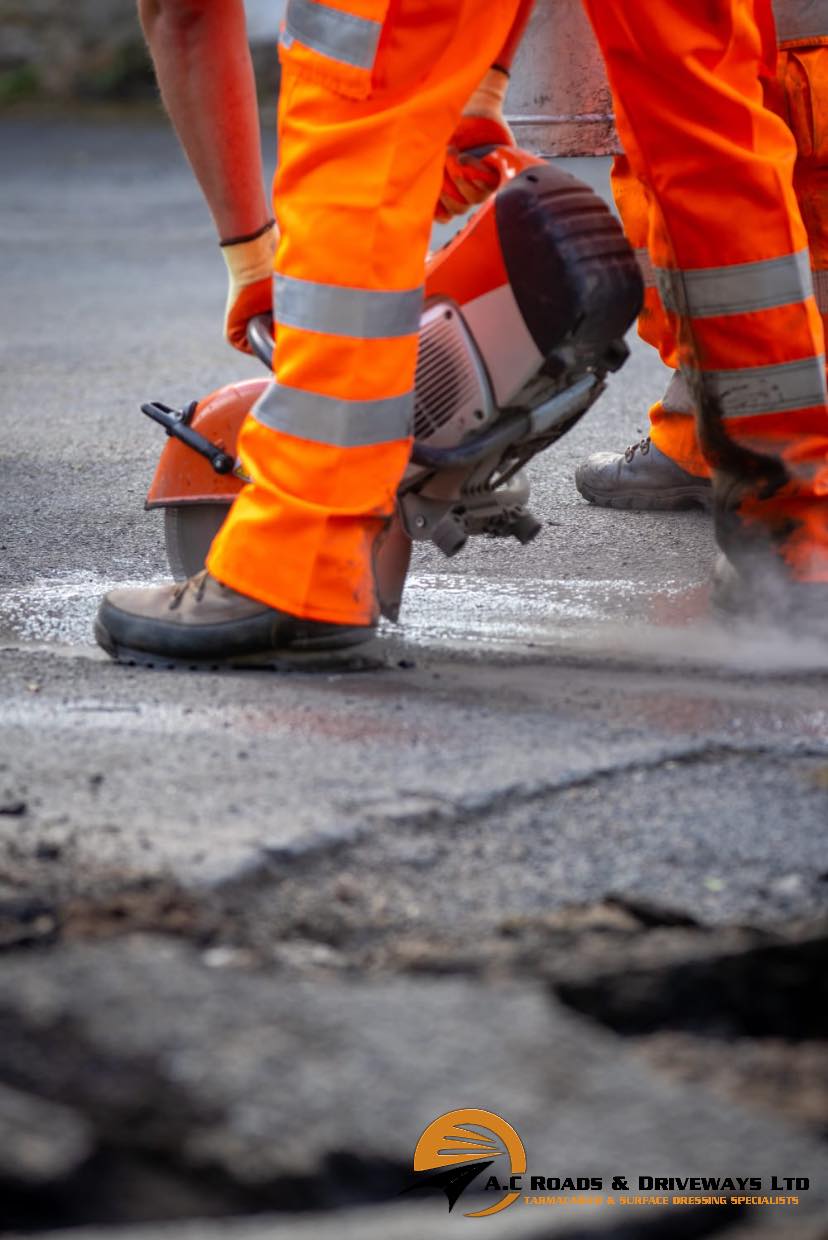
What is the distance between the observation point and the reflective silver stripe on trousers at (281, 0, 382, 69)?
6.62 feet

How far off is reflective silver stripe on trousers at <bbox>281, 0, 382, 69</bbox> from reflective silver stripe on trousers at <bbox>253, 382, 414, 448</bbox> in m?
0.41

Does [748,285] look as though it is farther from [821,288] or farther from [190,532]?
[190,532]

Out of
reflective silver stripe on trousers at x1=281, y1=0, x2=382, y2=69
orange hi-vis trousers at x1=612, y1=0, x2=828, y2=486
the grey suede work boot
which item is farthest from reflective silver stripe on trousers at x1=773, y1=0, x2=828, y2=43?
reflective silver stripe on trousers at x1=281, y1=0, x2=382, y2=69

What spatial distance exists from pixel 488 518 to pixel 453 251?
39 cm

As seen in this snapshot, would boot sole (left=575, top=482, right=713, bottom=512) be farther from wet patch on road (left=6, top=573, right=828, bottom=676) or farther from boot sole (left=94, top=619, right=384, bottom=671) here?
boot sole (left=94, top=619, right=384, bottom=671)

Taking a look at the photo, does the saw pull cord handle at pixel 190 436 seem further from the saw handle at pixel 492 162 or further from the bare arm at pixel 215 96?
the bare arm at pixel 215 96

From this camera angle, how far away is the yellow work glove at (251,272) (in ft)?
8.51

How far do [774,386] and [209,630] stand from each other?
90cm

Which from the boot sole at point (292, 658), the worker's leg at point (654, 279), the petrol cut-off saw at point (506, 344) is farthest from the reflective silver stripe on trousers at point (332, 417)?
the worker's leg at point (654, 279)

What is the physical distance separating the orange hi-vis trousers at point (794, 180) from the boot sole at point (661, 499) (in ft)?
0.18

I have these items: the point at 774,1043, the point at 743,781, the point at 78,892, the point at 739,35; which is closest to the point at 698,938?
the point at 774,1043

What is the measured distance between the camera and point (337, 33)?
6.66 ft

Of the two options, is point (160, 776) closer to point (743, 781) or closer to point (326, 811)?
point (326, 811)

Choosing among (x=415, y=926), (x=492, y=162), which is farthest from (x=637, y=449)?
(x=415, y=926)
